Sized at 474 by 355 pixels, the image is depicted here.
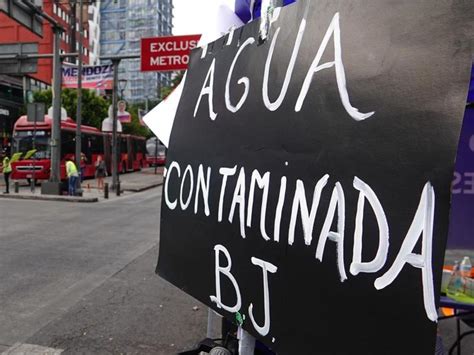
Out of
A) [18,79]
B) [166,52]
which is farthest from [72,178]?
[18,79]

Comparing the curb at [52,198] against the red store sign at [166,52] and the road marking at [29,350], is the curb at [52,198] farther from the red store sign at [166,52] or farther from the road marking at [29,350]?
the road marking at [29,350]

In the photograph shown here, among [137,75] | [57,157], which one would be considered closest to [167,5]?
[137,75]

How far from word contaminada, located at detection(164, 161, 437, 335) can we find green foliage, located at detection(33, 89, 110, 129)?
3661 centimetres

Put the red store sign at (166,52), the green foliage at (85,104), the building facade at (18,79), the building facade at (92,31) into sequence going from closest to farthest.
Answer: the red store sign at (166,52), the green foliage at (85,104), the building facade at (18,79), the building facade at (92,31)

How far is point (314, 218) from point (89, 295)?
4.23m

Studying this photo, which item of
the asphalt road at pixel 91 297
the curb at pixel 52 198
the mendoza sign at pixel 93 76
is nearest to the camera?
the asphalt road at pixel 91 297

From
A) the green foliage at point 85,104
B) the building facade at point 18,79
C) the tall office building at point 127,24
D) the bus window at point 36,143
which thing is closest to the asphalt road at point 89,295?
the bus window at point 36,143

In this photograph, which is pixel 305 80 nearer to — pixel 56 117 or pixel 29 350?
pixel 29 350

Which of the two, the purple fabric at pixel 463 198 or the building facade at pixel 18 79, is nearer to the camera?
the purple fabric at pixel 463 198

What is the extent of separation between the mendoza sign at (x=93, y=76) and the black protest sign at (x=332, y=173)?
17.2 meters

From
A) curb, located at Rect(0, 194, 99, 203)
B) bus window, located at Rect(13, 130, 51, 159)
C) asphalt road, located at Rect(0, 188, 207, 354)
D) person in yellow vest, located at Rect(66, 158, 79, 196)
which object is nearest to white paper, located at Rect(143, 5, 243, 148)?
asphalt road, located at Rect(0, 188, 207, 354)

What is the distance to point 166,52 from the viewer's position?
990 centimetres

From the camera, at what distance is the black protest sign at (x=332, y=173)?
→ 1.20 m

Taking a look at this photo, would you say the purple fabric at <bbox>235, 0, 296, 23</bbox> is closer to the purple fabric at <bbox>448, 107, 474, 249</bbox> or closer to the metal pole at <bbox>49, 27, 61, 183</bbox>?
the purple fabric at <bbox>448, 107, 474, 249</bbox>
